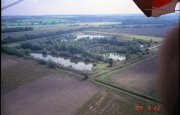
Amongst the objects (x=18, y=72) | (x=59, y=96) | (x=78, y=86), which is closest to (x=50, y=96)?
(x=59, y=96)

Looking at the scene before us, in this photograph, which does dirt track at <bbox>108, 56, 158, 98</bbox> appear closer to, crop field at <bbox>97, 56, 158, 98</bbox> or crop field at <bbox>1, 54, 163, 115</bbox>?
crop field at <bbox>97, 56, 158, 98</bbox>

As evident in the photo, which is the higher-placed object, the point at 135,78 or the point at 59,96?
the point at 135,78

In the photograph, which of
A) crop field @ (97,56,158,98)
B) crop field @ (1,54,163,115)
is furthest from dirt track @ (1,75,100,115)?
crop field @ (97,56,158,98)
